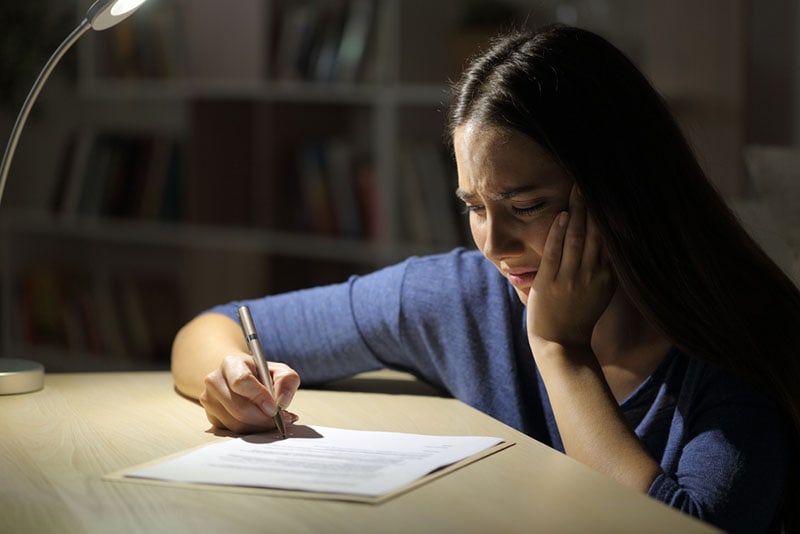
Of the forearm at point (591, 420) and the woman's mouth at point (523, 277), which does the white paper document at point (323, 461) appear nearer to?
the forearm at point (591, 420)

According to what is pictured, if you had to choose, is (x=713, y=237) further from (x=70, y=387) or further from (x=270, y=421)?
(x=70, y=387)

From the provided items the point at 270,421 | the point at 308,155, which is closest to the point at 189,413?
the point at 270,421

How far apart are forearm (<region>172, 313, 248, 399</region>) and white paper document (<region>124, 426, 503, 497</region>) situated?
10.3 inches

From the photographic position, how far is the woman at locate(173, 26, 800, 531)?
46.2 inches

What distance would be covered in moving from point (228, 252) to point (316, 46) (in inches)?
29.4

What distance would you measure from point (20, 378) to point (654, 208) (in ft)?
2.75

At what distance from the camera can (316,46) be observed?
3277mm

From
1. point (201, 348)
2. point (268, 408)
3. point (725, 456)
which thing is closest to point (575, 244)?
point (725, 456)

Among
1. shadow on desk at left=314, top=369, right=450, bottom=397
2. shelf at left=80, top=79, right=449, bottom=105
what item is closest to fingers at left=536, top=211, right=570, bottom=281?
shadow on desk at left=314, top=369, right=450, bottom=397

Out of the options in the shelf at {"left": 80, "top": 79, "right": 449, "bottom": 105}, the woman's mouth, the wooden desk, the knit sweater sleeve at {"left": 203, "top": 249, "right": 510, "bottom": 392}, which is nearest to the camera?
the wooden desk

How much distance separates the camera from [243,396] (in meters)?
1.17

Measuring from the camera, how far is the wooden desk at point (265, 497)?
32.9 inches

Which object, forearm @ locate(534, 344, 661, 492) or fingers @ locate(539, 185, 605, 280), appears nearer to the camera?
forearm @ locate(534, 344, 661, 492)

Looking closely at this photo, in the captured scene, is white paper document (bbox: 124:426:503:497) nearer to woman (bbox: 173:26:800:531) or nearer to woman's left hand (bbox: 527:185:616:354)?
woman (bbox: 173:26:800:531)
